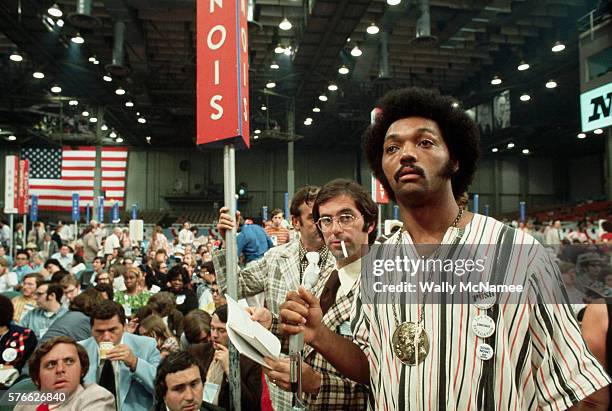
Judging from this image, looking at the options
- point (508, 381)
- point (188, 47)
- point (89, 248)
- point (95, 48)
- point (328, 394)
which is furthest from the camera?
point (188, 47)

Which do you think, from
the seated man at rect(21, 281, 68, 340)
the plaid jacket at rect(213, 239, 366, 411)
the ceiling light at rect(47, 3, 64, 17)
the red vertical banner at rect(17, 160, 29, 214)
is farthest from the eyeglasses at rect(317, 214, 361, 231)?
the ceiling light at rect(47, 3, 64, 17)

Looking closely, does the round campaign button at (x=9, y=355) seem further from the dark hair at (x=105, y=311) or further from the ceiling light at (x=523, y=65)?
the ceiling light at (x=523, y=65)

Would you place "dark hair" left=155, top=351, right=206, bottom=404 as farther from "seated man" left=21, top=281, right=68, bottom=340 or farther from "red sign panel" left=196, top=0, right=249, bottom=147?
"seated man" left=21, top=281, right=68, bottom=340

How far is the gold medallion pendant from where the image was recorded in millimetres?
1156

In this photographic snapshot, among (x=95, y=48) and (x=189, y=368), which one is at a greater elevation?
(x=95, y=48)

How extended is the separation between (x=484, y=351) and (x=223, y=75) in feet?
4.35

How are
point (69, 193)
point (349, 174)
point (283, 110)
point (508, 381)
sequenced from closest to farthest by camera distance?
point (508, 381) → point (283, 110) → point (69, 193) → point (349, 174)

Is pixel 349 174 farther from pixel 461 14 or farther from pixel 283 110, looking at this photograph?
pixel 461 14

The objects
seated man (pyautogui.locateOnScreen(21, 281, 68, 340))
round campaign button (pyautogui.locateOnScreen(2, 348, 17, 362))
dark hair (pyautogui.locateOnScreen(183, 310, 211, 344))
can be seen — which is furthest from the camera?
seated man (pyautogui.locateOnScreen(21, 281, 68, 340))

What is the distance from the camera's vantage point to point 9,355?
368cm

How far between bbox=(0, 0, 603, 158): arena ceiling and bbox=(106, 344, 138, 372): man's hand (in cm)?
797

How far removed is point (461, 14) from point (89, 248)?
10.5 m

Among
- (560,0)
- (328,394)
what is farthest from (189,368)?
(560,0)

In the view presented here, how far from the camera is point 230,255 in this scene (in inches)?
76.4
